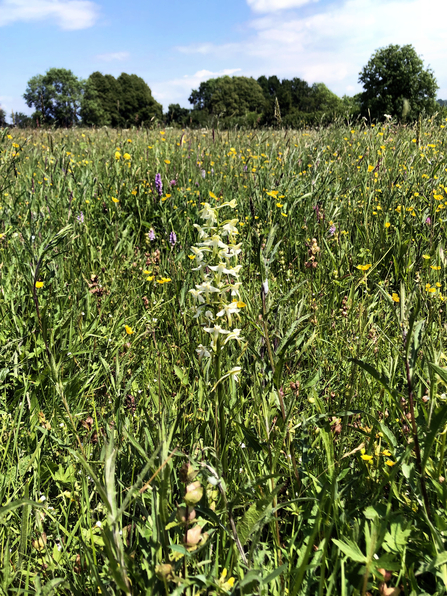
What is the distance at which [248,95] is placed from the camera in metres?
83.8

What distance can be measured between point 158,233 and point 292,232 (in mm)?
1327

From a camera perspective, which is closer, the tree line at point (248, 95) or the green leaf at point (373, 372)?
the green leaf at point (373, 372)

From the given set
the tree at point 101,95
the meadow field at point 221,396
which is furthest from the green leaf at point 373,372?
the tree at point 101,95

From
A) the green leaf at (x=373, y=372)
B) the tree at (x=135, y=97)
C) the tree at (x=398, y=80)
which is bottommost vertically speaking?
the green leaf at (x=373, y=372)

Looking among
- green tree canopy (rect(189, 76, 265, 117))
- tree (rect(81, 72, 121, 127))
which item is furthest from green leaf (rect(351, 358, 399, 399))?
green tree canopy (rect(189, 76, 265, 117))

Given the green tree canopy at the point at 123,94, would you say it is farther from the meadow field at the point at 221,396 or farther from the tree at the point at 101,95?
the meadow field at the point at 221,396

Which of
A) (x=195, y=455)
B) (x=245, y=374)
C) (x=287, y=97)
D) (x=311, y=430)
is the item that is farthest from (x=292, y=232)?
(x=287, y=97)

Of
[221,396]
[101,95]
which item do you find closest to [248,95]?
[101,95]

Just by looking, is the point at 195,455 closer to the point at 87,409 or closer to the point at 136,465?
the point at 136,465

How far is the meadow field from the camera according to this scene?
92cm

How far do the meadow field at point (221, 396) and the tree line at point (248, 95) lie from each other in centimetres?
1067

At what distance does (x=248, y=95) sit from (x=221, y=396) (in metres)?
94.0

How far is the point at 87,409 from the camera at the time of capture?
1.85m

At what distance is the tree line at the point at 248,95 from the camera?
127 ft
